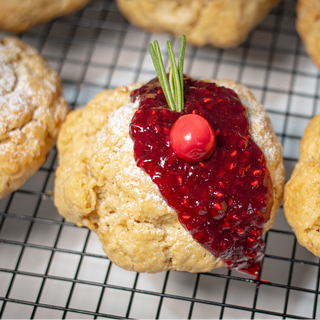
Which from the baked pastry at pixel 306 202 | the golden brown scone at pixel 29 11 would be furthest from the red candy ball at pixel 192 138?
the golden brown scone at pixel 29 11

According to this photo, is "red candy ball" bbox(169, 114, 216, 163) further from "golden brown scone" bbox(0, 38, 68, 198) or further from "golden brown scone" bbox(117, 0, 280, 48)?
"golden brown scone" bbox(117, 0, 280, 48)

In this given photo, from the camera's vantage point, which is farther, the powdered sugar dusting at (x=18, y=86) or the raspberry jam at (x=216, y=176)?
the powdered sugar dusting at (x=18, y=86)

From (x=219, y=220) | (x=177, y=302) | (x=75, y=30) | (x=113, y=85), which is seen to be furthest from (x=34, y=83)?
(x=177, y=302)

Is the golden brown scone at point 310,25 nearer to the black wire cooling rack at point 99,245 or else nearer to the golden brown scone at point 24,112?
the black wire cooling rack at point 99,245

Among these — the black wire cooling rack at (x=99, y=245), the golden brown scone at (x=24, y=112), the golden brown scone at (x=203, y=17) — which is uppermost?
the golden brown scone at (x=203, y=17)

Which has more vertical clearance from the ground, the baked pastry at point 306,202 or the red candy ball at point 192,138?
the red candy ball at point 192,138

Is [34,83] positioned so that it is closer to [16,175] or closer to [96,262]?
[16,175]
